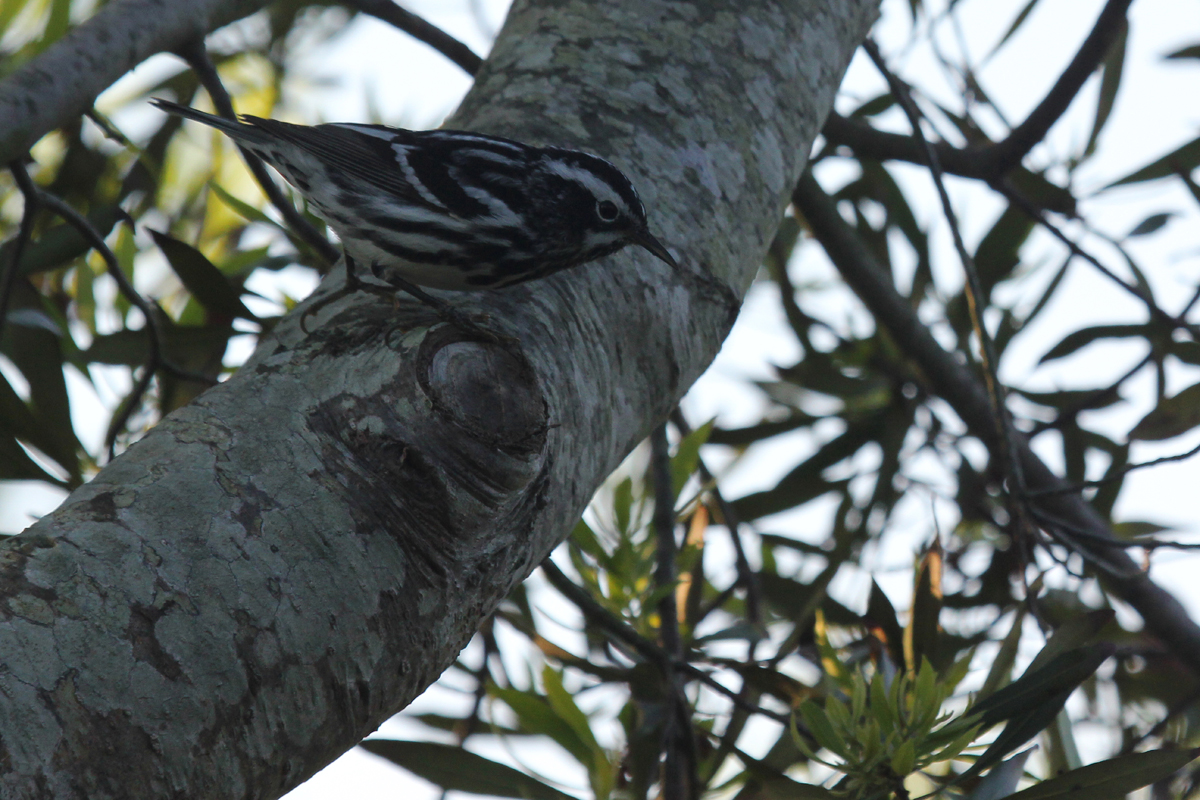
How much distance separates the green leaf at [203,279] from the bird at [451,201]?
0.78 feet

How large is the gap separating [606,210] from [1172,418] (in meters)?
1.51

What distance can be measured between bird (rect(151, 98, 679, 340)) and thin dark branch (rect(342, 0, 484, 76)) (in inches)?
16.5

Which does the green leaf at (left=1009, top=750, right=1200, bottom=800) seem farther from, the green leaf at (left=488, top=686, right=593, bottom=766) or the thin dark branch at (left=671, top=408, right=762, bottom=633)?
the thin dark branch at (left=671, top=408, right=762, bottom=633)

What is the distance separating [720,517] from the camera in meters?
2.79

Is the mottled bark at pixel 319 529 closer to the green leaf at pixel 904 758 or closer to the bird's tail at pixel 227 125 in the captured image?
the green leaf at pixel 904 758

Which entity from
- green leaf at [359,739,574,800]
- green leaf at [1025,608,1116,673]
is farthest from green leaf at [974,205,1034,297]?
green leaf at [359,739,574,800]

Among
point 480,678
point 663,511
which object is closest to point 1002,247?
point 663,511

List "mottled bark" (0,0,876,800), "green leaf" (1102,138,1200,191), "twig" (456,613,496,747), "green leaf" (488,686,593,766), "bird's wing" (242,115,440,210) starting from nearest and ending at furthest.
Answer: "mottled bark" (0,0,876,800) → "bird's wing" (242,115,440,210) → "green leaf" (488,686,593,766) → "twig" (456,613,496,747) → "green leaf" (1102,138,1200,191)

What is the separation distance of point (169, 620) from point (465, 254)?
88 cm

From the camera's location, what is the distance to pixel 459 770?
5.60 ft

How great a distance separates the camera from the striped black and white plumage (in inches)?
62.0

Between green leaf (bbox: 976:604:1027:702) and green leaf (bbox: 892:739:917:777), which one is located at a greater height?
green leaf (bbox: 976:604:1027:702)

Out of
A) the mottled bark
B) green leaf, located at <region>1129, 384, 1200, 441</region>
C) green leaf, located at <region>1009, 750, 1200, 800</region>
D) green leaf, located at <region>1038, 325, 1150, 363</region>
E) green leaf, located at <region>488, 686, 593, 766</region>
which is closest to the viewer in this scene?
the mottled bark

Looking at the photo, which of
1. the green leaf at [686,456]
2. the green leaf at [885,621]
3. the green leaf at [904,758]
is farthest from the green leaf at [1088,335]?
the green leaf at [904,758]
